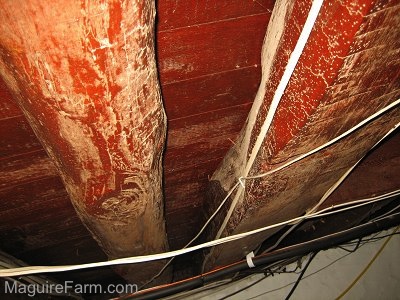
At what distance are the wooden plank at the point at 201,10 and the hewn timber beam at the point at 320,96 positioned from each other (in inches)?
3.1

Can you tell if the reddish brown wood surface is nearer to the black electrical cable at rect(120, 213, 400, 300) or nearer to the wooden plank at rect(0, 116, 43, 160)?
the wooden plank at rect(0, 116, 43, 160)

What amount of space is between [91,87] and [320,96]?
58 cm

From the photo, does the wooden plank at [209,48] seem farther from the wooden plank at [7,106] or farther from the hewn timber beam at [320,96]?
the wooden plank at [7,106]

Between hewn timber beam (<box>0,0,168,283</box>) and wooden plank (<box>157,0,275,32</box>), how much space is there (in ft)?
0.90

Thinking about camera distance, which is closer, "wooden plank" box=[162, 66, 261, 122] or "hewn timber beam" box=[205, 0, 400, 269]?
"hewn timber beam" box=[205, 0, 400, 269]

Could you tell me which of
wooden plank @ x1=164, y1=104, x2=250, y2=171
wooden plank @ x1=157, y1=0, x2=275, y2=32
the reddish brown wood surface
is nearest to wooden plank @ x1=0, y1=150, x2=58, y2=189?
the reddish brown wood surface

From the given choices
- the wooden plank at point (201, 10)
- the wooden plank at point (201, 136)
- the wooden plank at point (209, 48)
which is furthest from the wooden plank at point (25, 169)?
the wooden plank at point (201, 10)

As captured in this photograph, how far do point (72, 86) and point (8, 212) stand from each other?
62.4 inches

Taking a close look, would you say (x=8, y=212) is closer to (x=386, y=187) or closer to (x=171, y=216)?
(x=171, y=216)

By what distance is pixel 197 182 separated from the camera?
199 centimetres

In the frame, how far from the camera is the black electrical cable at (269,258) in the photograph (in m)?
1.48

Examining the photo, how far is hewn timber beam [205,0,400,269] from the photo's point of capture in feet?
1.86

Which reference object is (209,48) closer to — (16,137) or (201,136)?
(201,136)

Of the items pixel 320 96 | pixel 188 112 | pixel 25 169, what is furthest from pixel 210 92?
pixel 25 169
